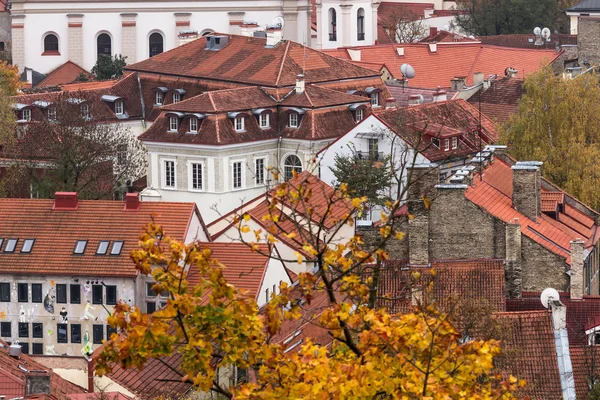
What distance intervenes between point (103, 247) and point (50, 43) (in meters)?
72.6

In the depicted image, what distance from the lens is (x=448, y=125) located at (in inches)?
2758

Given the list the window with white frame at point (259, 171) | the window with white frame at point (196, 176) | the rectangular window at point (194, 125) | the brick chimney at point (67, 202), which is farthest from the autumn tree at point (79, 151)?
the brick chimney at point (67, 202)

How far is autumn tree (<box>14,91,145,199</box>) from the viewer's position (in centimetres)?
7138

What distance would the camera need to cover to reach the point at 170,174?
250ft

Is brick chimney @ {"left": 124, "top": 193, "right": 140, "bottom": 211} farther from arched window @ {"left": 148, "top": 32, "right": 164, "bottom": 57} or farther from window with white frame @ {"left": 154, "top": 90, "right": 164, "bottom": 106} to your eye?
arched window @ {"left": 148, "top": 32, "right": 164, "bottom": 57}

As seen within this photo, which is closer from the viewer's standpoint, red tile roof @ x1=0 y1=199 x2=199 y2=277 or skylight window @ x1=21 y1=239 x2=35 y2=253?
red tile roof @ x1=0 y1=199 x2=199 y2=277

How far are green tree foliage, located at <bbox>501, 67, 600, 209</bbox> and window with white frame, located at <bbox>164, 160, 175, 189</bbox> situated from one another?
13.9 meters

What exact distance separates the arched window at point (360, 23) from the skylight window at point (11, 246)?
219ft

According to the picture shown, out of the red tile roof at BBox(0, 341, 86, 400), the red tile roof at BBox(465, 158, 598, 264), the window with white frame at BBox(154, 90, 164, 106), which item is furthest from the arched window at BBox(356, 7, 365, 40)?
the red tile roof at BBox(0, 341, 86, 400)

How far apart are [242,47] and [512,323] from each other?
5570 centimetres

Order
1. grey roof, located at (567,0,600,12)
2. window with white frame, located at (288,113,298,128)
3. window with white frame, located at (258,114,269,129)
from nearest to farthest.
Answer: window with white frame, located at (258,114,269,129)
window with white frame, located at (288,113,298,128)
grey roof, located at (567,0,600,12)

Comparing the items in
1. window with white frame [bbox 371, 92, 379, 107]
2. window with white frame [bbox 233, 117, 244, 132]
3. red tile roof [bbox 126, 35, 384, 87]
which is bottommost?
window with white frame [bbox 233, 117, 244, 132]

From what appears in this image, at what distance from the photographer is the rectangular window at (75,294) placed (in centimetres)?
5366

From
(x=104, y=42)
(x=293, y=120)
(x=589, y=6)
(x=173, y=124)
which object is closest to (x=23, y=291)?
(x=173, y=124)
